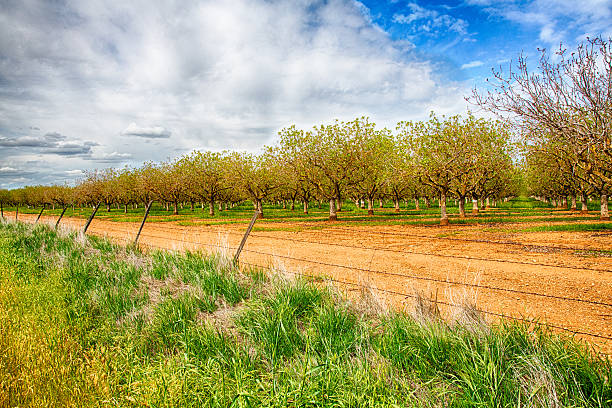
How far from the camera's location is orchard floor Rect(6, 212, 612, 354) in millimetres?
6047

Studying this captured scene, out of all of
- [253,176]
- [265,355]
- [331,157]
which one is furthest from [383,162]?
[265,355]

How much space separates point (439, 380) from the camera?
329cm

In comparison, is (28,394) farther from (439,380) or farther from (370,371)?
(439,380)

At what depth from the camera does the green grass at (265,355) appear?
3.00 meters

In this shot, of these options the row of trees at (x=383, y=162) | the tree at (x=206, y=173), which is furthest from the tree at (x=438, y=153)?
the tree at (x=206, y=173)

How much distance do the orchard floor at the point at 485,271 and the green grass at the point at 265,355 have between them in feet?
1.96

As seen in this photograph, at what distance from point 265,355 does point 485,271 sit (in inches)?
353

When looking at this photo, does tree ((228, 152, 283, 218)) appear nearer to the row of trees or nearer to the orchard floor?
the row of trees

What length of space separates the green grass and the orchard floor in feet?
1.96

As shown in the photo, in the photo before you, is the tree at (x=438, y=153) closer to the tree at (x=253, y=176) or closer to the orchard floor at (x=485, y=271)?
the orchard floor at (x=485, y=271)

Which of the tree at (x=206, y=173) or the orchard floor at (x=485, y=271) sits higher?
the tree at (x=206, y=173)

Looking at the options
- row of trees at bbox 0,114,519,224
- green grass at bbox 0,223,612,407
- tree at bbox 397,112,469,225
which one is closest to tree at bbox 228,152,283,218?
row of trees at bbox 0,114,519,224

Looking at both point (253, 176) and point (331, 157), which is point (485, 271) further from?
point (253, 176)

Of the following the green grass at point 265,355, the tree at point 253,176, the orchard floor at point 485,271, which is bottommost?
the orchard floor at point 485,271
